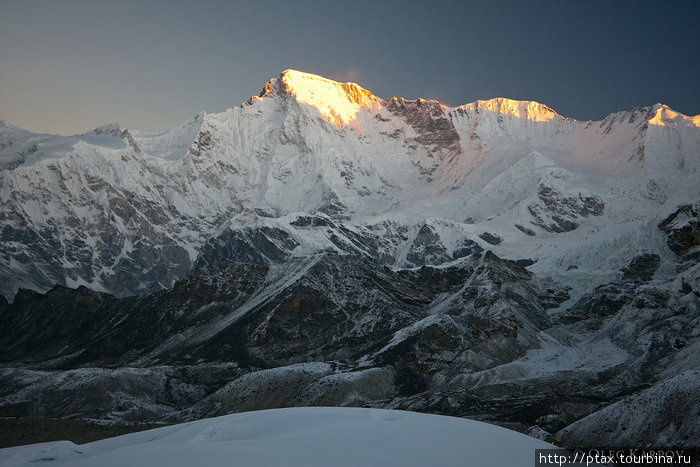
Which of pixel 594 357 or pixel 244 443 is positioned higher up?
pixel 594 357

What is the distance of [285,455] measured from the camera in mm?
37375

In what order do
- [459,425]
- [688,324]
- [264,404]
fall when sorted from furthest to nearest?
[688,324] → [264,404] → [459,425]

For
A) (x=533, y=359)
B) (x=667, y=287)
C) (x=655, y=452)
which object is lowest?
(x=655, y=452)

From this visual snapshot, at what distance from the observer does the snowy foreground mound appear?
123 feet

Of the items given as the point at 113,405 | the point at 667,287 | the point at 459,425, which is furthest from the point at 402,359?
the point at 459,425

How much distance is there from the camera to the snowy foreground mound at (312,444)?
123 feet

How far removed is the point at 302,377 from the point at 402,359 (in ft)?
77.7

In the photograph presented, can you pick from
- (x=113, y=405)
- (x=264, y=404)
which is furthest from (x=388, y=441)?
(x=113, y=405)

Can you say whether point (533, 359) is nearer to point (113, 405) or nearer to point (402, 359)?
point (402, 359)

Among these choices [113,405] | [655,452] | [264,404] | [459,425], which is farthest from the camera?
[113,405]

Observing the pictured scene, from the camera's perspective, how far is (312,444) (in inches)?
1532

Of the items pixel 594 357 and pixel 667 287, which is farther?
pixel 667 287

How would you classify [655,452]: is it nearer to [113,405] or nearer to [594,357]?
[594,357]

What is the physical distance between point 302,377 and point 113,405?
35.4 metres
